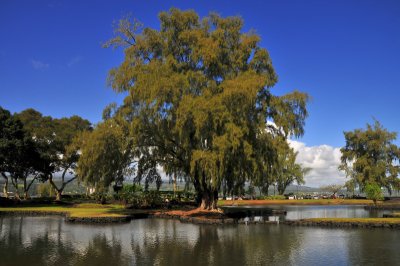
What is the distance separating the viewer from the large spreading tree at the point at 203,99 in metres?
32.9

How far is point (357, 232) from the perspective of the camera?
88.4 ft

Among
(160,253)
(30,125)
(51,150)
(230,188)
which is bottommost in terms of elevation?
(160,253)

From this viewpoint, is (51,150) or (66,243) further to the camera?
(51,150)

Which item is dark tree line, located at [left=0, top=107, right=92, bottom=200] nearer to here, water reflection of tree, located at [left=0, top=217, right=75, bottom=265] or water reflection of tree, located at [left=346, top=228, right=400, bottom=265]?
water reflection of tree, located at [left=0, top=217, right=75, bottom=265]

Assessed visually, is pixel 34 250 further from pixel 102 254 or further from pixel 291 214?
Answer: pixel 291 214

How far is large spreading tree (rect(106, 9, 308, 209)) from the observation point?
3288 centimetres

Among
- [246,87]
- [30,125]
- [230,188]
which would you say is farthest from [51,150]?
[246,87]

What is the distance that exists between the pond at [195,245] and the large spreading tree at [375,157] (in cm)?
4357

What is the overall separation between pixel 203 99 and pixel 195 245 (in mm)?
14447

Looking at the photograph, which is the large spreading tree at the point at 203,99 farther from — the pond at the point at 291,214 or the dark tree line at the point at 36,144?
the dark tree line at the point at 36,144

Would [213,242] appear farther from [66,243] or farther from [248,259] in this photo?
[66,243]

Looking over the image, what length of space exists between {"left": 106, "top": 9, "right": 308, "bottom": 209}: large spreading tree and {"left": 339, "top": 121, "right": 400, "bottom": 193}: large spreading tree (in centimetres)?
3697

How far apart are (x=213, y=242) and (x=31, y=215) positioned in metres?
27.3

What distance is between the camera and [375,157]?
70438 millimetres
